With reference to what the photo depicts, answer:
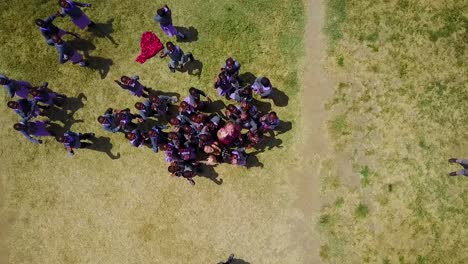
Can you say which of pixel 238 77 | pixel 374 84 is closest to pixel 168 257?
pixel 238 77

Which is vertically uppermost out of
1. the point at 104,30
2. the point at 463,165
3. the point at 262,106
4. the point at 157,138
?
the point at 104,30

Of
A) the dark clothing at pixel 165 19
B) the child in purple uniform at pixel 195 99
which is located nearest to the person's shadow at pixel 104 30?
the dark clothing at pixel 165 19

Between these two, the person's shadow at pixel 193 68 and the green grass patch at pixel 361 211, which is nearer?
the green grass patch at pixel 361 211

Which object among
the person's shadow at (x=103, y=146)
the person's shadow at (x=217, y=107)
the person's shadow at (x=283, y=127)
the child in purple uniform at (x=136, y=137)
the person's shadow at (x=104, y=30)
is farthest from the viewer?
the person's shadow at (x=104, y=30)

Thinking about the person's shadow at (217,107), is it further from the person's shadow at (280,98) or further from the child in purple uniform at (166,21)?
the child in purple uniform at (166,21)

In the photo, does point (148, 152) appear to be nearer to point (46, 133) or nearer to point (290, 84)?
point (46, 133)

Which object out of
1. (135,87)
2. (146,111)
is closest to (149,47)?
(135,87)

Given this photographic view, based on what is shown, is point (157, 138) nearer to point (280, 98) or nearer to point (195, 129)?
point (195, 129)
